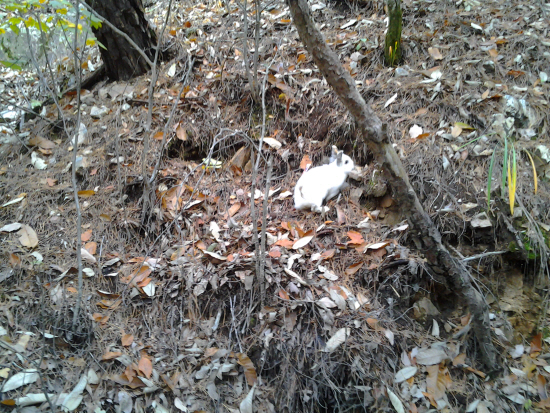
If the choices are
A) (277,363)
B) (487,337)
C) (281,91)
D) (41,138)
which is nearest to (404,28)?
(281,91)

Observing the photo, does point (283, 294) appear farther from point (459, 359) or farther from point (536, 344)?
point (536, 344)

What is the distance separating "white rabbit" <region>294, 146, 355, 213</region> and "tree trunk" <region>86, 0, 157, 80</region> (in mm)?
1711

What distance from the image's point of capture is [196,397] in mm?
2129

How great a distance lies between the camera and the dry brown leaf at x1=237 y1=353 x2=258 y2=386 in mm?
2189

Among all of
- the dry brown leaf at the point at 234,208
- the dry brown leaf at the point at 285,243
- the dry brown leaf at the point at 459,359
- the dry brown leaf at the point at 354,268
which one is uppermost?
the dry brown leaf at the point at 234,208

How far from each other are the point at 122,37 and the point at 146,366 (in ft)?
8.80

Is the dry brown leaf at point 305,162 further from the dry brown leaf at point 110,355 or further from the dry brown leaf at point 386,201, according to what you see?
the dry brown leaf at point 110,355

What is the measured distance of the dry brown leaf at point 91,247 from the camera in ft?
8.35

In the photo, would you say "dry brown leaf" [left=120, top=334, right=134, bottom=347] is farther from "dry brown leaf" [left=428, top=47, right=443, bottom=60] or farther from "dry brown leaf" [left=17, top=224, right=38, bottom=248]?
"dry brown leaf" [left=428, top=47, right=443, bottom=60]

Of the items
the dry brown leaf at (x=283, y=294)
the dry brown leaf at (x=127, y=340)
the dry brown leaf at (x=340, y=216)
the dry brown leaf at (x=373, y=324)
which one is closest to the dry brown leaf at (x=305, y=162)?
the dry brown leaf at (x=340, y=216)

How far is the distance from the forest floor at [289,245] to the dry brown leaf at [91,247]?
0.8 inches

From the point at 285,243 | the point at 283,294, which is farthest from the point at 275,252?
the point at 283,294

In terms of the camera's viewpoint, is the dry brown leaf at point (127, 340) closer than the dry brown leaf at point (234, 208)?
Yes

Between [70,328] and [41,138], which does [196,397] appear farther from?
[41,138]
